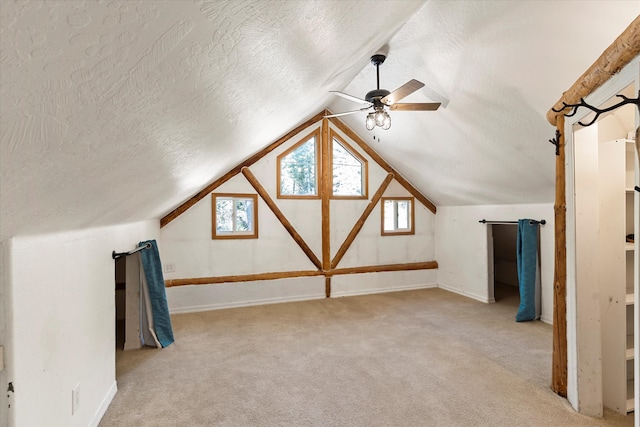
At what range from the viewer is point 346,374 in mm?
2988

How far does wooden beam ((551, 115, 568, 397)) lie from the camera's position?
2572mm

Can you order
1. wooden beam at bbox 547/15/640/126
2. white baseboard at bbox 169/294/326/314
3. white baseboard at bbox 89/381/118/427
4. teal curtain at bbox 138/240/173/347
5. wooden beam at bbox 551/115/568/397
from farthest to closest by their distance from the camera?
1. white baseboard at bbox 169/294/326/314
2. teal curtain at bbox 138/240/173/347
3. wooden beam at bbox 551/115/568/397
4. white baseboard at bbox 89/381/118/427
5. wooden beam at bbox 547/15/640/126

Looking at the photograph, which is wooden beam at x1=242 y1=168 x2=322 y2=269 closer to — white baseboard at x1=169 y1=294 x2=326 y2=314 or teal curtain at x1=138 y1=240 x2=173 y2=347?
white baseboard at x1=169 y1=294 x2=326 y2=314

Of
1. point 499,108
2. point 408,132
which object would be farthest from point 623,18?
point 408,132

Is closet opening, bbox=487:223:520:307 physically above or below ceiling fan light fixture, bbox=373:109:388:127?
below

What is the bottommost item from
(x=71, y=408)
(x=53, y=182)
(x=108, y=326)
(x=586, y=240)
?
(x=71, y=408)

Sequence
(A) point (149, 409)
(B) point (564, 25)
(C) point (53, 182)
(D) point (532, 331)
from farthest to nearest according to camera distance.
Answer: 1. (D) point (532, 331)
2. (A) point (149, 409)
3. (B) point (564, 25)
4. (C) point (53, 182)

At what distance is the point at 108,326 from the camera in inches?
104

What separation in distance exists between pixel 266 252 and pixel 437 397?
3596mm

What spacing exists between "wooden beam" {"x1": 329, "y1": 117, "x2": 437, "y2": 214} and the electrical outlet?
5.11m

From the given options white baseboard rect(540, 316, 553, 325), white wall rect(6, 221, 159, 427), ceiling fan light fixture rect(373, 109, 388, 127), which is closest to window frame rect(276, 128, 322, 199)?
ceiling fan light fixture rect(373, 109, 388, 127)

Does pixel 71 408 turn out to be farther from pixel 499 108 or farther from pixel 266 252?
pixel 499 108

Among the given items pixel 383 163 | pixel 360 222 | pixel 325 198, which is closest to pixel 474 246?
pixel 360 222

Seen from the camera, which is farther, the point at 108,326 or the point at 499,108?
the point at 499,108
